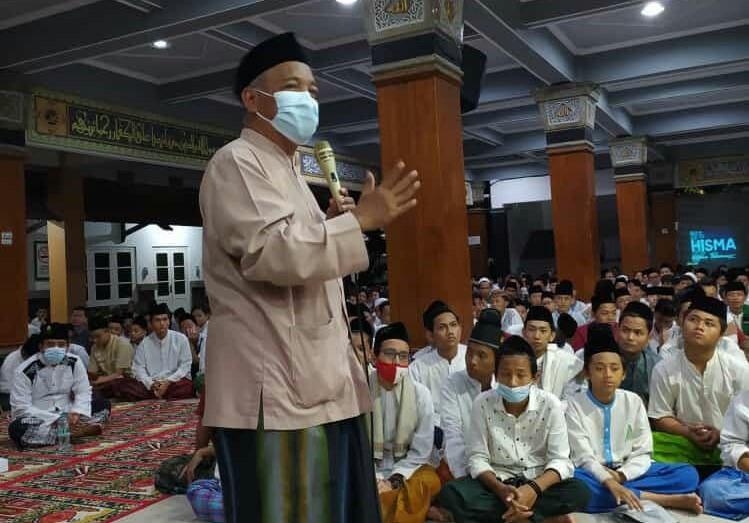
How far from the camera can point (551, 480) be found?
9.08ft

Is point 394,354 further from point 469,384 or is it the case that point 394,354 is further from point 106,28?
point 106,28

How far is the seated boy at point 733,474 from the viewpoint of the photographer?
9.38 ft

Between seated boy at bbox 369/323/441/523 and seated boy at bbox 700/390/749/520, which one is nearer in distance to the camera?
seated boy at bbox 700/390/749/520

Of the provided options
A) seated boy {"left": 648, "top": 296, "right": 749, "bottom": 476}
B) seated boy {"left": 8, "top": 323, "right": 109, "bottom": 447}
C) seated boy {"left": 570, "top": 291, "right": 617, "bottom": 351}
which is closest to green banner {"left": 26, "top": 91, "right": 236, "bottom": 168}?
seated boy {"left": 8, "top": 323, "right": 109, "bottom": 447}

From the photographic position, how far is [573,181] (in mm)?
8398

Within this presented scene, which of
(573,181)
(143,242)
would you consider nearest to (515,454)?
(573,181)

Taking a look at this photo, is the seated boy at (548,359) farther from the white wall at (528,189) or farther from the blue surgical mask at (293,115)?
the white wall at (528,189)

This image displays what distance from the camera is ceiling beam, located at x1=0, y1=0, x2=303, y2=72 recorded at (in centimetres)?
517

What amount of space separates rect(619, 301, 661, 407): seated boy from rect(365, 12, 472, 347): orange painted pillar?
1214 mm

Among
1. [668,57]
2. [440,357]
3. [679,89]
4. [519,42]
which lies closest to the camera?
[440,357]

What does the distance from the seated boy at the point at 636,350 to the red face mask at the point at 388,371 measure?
1295 mm

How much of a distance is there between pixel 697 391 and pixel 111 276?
11.1 m

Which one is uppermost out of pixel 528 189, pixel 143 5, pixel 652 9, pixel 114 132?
pixel 652 9

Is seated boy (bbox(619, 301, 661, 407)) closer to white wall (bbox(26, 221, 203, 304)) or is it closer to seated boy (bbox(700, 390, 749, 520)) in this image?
seated boy (bbox(700, 390, 749, 520))
